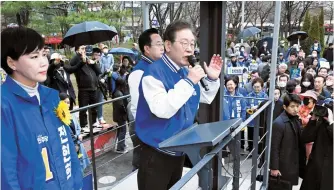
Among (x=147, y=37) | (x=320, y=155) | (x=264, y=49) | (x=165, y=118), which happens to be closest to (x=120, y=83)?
(x=147, y=37)

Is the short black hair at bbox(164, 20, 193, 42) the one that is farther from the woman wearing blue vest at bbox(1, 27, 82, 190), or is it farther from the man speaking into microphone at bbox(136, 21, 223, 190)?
the woman wearing blue vest at bbox(1, 27, 82, 190)

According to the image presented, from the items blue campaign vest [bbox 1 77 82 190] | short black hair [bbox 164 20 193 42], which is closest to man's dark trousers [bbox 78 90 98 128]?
short black hair [bbox 164 20 193 42]

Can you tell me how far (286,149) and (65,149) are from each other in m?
2.31

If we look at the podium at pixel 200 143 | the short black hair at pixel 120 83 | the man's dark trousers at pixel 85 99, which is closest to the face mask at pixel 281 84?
the short black hair at pixel 120 83

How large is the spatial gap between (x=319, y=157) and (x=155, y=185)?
5.38 feet

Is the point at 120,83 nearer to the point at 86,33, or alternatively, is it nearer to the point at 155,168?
the point at 86,33

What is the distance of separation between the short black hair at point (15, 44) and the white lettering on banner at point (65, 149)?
36cm

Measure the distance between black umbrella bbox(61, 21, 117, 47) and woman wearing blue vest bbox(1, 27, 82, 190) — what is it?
171 inches

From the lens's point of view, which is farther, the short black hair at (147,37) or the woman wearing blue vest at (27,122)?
the short black hair at (147,37)

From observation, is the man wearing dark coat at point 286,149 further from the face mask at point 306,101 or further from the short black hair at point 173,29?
the short black hair at point 173,29

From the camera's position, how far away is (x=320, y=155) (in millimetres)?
2842

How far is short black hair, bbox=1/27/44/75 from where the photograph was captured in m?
1.46

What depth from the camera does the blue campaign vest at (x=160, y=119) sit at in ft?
6.16

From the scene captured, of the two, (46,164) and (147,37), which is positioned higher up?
(147,37)
